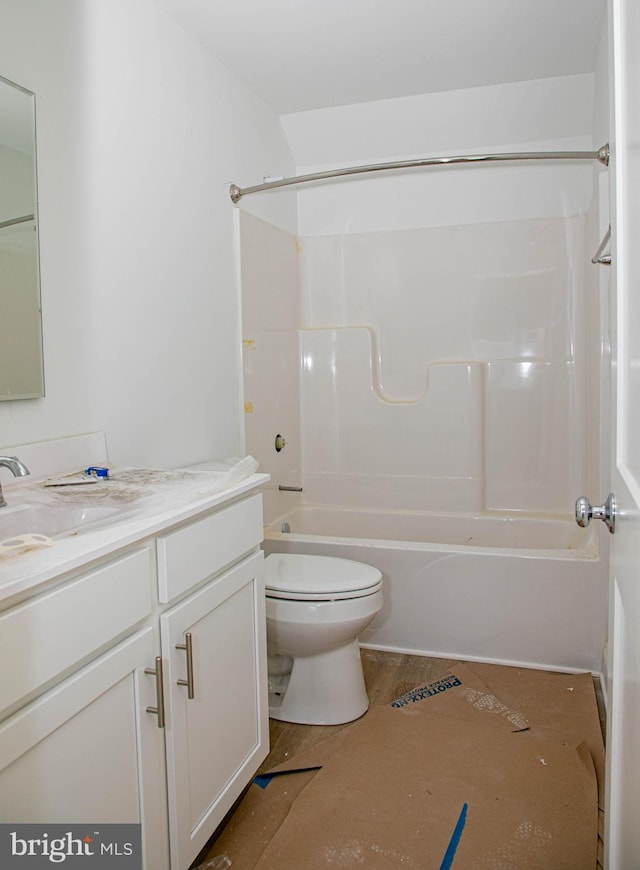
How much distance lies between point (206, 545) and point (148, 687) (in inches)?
12.3

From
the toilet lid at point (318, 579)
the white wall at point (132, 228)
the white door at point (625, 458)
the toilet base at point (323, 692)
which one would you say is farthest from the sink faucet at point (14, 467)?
the toilet base at point (323, 692)

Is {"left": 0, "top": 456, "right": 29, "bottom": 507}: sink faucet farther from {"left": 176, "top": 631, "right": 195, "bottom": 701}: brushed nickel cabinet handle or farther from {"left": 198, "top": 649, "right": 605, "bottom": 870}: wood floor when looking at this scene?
{"left": 198, "top": 649, "right": 605, "bottom": 870}: wood floor

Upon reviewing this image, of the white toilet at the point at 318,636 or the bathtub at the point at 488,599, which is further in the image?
the bathtub at the point at 488,599

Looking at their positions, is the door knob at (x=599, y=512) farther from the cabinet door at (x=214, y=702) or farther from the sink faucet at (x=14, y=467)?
the sink faucet at (x=14, y=467)

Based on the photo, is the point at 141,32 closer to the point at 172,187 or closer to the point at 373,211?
the point at 172,187

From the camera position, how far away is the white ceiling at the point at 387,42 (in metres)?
2.11

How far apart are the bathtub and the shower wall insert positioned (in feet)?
0.04

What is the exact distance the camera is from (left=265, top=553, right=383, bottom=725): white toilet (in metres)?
1.96

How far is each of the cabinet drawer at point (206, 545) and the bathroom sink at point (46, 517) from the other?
14 cm

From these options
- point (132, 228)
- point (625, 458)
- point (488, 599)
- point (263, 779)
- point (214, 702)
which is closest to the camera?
point (625, 458)

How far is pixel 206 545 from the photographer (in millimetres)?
1398

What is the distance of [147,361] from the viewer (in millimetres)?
1979

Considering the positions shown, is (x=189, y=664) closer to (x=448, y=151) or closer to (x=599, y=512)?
(x=599, y=512)

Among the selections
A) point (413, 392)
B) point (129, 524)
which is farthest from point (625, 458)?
point (413, 392)
